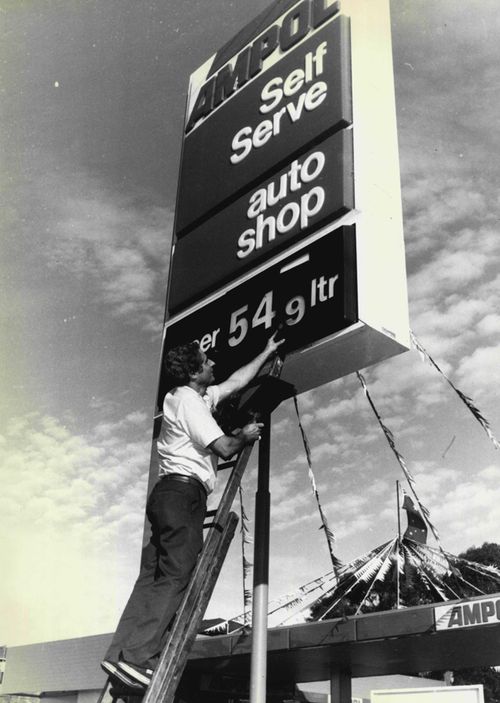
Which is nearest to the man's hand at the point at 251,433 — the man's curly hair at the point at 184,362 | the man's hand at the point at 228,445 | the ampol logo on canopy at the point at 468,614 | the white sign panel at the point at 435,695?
the man's hand at the point at 228,445

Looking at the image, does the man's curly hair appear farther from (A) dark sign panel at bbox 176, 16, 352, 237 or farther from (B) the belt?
(A) dark sign panel at bbox 176, 16, 352, 237

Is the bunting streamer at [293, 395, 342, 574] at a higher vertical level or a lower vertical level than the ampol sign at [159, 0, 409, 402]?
lower

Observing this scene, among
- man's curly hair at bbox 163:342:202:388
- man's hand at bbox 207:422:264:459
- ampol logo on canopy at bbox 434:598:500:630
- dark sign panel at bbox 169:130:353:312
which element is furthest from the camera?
ampol logo on canopy at bbox 434:598:500:630

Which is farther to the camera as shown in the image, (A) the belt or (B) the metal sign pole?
(B) the metal sign pole

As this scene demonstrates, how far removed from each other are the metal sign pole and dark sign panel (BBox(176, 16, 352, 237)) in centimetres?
250

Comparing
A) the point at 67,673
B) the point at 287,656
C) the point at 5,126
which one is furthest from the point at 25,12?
the point at 67,673

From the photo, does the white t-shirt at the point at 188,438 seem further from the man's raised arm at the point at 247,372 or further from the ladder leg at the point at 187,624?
the man's raised arm at the point at 247,372

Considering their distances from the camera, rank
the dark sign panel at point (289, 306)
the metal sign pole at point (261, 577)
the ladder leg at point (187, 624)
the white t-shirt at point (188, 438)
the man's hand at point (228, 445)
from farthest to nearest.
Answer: the dark sign panel at point (289, 306), the metal sign pole at point (261, 577), the white t-shirt at point (188, 438), the man's hand at point (228, 445), the ladder leg at point (187, 624)

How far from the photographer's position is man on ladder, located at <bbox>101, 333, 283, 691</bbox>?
3.80 m

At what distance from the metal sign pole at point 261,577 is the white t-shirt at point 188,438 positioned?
681mm

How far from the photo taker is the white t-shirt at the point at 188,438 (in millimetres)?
4414

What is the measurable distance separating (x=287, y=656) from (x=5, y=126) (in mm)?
9681

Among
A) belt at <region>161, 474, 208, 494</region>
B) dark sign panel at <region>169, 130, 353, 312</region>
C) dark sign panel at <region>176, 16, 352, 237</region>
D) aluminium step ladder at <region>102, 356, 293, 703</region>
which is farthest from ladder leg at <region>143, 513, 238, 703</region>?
dark sign panel at <region>176, 16, 352, 237</region>

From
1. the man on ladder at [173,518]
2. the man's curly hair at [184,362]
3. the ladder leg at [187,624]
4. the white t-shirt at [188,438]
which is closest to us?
the ladder leg at [187,624]
